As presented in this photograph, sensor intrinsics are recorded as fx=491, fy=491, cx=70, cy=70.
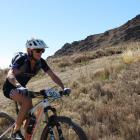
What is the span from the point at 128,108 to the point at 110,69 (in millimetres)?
4285

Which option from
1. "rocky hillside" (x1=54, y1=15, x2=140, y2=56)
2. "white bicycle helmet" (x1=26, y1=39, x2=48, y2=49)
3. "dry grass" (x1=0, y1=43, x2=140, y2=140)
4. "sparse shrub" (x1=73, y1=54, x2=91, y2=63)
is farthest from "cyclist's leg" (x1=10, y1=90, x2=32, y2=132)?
"rocky hillside" (x1=54, y1=15, x2=140, y2=56)

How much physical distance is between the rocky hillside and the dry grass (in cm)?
5961

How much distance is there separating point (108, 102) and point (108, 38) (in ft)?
237

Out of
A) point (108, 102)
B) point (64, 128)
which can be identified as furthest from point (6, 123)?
point (108, 102)

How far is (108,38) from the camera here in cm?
8306

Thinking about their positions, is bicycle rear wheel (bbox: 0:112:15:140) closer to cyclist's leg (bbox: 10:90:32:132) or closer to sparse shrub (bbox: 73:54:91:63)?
cyclist's leg (bbox: 10:90:32:132)

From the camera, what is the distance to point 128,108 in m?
10.4

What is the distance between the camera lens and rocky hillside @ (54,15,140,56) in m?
76.7

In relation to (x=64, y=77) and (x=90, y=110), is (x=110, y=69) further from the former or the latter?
(x=90, y=110)

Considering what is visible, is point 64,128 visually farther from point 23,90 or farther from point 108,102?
point 108,102

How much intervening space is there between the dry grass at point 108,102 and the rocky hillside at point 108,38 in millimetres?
59611

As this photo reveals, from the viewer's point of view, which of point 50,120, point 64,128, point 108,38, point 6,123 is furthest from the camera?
point 108,38

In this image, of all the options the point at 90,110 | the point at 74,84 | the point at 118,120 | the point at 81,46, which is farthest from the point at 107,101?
the point at 81,46

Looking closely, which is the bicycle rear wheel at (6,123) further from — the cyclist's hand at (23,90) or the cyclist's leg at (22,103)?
the cyclist's hand at (23,90)
